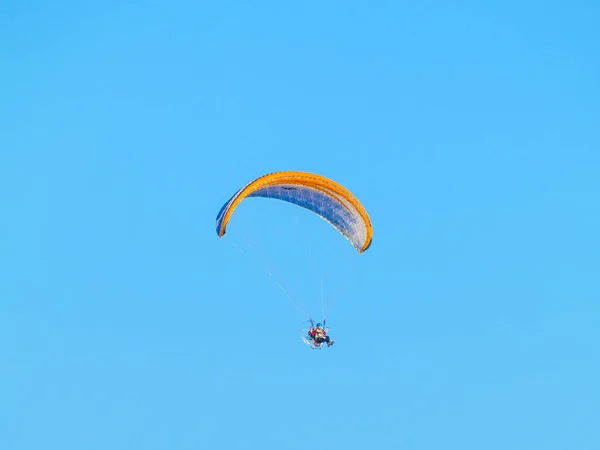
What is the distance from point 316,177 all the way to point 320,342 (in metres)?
7.22

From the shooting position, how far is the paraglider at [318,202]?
168 ft

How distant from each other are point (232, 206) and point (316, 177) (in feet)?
13.3

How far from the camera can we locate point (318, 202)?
53.9 metres

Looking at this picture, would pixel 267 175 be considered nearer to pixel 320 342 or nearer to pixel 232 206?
pixel 232 206

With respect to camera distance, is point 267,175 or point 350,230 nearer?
point 267,175

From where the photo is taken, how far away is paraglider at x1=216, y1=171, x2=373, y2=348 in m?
51.2

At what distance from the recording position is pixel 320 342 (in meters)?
53.3

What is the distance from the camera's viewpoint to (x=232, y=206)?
50.4m

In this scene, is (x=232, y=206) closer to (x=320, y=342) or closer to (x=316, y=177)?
(x=316, y=177)

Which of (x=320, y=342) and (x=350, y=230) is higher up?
(x=350, y=230)

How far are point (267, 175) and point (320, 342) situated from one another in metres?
7.84

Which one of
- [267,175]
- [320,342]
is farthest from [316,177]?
[320,342]

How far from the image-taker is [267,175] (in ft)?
167

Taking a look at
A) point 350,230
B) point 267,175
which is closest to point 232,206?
point 267,175
